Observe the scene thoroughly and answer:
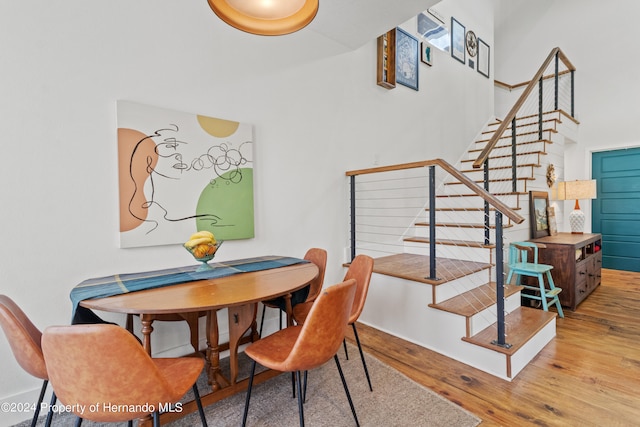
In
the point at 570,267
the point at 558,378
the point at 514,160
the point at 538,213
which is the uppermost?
the point at 514,160

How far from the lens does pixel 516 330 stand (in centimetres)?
229

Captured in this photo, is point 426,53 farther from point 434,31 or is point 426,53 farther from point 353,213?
point 353,213

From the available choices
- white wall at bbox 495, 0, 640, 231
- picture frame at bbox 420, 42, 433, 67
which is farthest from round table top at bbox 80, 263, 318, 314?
white wall at bbox 495, 0, 640, 231

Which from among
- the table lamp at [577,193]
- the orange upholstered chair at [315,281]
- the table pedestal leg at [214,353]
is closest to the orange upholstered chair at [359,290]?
the orange upholstered chair at [315,281]

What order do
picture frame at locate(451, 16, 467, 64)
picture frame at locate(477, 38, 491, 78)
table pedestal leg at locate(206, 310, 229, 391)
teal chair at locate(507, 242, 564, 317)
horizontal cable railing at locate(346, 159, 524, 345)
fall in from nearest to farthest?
table pedestal leg at locate(206, 310, 229, 391) → horizontal cable railing at locate(346, 159, 524, 345) → teal chair at locate(507, 242, 564, 317) → picture frame at locate(451, 16, 467, 64) → picture frame at locate(477, 38, 491, 78)

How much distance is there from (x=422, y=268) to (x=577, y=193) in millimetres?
3007

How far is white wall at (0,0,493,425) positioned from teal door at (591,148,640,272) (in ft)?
14.0

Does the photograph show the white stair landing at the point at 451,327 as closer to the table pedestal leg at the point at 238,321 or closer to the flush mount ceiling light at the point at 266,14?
the table pedestal leg at the point at 238,321

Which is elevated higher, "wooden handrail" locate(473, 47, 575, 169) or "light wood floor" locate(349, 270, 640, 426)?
"wooden handrail" locate(473, 47, 575, 169)

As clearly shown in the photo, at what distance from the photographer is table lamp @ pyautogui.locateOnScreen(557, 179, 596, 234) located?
13.6 feet

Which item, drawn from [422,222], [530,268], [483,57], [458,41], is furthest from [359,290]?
[483,57]

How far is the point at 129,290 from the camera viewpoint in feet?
5.01

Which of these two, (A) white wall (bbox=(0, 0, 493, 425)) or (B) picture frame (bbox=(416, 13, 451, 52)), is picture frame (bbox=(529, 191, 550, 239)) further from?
(B) picture frame (bbox=(416, 13, 451, 52))

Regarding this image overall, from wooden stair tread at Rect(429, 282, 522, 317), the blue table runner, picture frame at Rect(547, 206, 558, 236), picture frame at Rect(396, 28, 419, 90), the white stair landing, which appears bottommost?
the white stair landing
